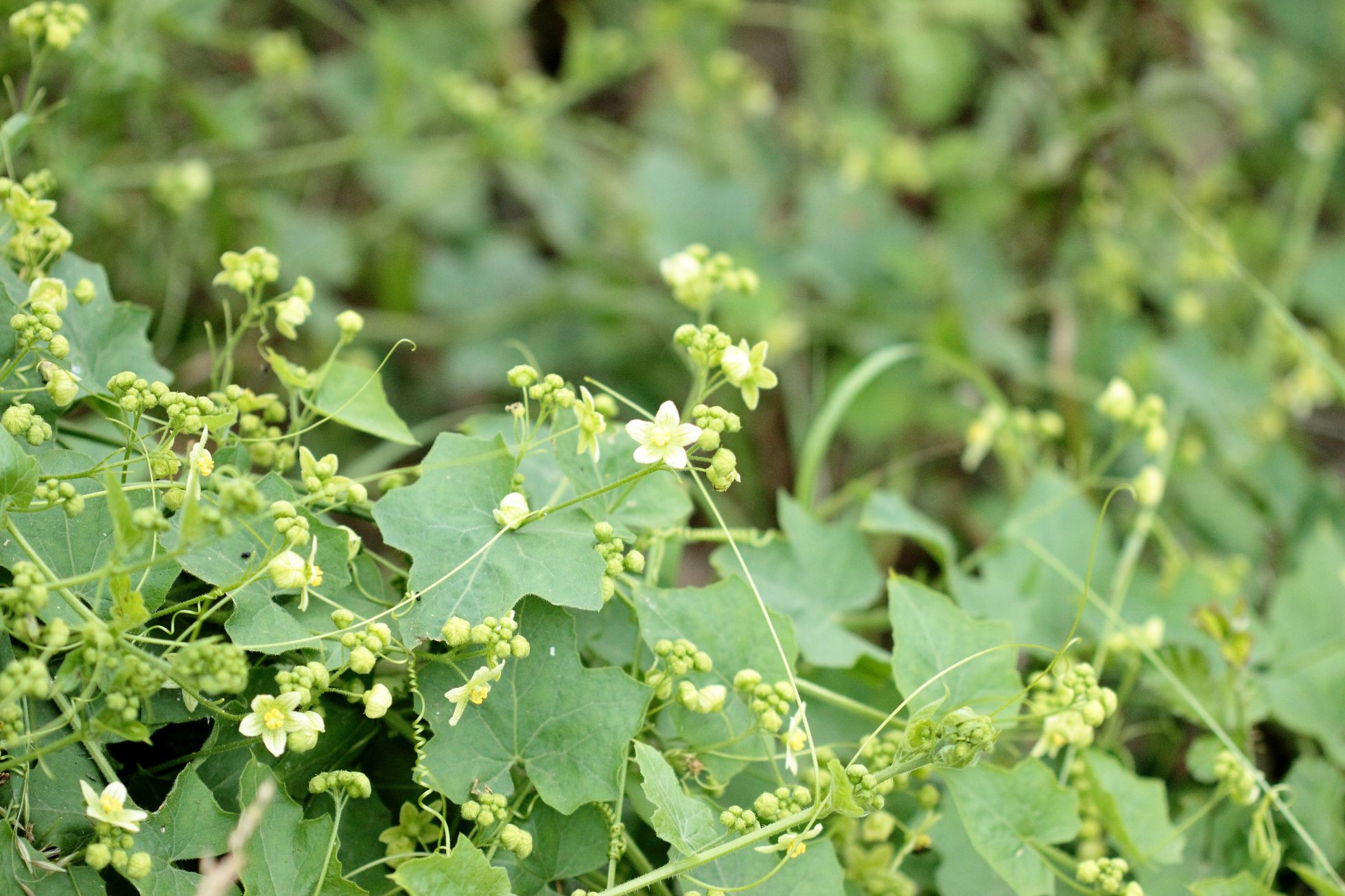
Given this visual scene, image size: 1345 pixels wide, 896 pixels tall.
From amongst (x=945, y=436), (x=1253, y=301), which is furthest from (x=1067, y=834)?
(x=1253, y=301)

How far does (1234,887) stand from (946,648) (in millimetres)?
373

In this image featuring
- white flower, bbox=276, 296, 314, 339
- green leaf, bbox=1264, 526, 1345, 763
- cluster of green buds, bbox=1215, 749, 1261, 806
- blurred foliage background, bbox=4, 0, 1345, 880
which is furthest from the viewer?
blurred foliage background, bbox=4, 0, 1345, 880

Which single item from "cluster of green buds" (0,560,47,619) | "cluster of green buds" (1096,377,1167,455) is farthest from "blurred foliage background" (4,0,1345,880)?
"cluster of green buds" (0,560,47,619)

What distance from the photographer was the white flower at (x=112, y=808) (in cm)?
76

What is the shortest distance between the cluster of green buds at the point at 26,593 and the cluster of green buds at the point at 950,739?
0.69m

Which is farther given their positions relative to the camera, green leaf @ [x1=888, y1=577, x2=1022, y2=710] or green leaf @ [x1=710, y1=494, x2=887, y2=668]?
green leaf @ [x1=710, y1=494, x2=887, y2=668]

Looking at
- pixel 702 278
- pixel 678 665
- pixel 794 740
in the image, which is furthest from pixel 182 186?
pixel 794 740

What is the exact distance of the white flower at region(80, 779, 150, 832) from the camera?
763 mm

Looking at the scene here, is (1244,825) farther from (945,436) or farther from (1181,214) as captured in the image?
(945,436)

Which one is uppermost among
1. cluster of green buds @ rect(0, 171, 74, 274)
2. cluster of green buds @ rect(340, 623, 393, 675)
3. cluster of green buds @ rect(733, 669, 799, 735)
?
cluster of green buds @ rect(0, 171, 74, 274)

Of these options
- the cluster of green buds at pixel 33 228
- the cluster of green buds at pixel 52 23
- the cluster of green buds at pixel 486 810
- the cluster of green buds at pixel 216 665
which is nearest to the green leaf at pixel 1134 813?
the cluster of green buds at pixel 486 810

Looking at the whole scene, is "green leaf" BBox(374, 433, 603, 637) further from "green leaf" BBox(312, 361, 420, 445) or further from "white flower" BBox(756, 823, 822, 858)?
"white flower" BBox(756, 823, 822, 858)

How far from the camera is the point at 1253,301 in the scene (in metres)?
2.42

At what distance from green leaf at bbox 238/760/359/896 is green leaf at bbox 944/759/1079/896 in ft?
1.91
